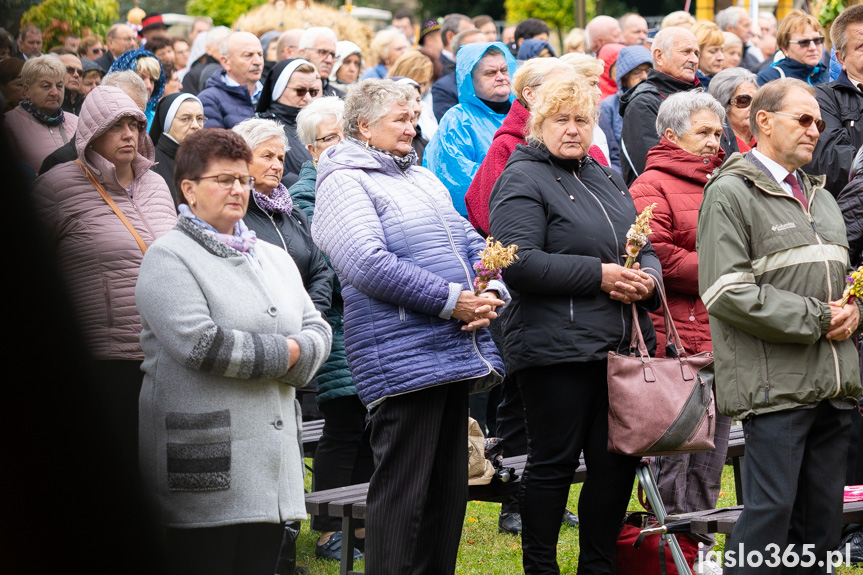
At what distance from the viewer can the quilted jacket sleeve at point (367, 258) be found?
14.1 feet

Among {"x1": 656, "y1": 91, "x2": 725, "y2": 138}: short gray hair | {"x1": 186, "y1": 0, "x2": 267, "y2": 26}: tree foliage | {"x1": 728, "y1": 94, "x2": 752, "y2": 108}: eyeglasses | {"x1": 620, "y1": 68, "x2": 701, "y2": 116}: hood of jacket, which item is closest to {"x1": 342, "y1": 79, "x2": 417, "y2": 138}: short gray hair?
{"x1": 656, "y1": 91, "x2": 725, "y2": 138}: short gray hair

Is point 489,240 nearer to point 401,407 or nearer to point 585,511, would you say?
point 401,407

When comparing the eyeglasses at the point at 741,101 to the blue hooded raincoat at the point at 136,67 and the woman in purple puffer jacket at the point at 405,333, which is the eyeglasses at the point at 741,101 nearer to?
the woman in purple puffer jacket at the point at 405,333

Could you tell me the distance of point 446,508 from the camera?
179 inches

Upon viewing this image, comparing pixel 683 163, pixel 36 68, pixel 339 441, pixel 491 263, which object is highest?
pixel 36 68

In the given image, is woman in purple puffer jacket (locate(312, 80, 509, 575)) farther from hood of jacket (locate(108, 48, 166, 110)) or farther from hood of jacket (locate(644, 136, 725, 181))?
hood of jacket (locate(108, 48, 166, 110))

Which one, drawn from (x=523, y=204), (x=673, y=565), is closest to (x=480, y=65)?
(x=523, y=204)

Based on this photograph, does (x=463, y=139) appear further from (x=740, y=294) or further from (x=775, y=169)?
(x=740, y=294)

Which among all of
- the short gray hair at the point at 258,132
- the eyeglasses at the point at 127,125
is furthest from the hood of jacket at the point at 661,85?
the eyeglasses at the point at 127,125

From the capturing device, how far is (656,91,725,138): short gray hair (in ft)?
18.8

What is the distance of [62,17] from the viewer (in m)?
2.47

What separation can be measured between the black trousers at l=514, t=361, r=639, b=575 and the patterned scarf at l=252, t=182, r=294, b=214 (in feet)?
5.12

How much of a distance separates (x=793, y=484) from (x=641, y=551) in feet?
3.20

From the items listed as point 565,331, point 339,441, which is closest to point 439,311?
point 565,331
